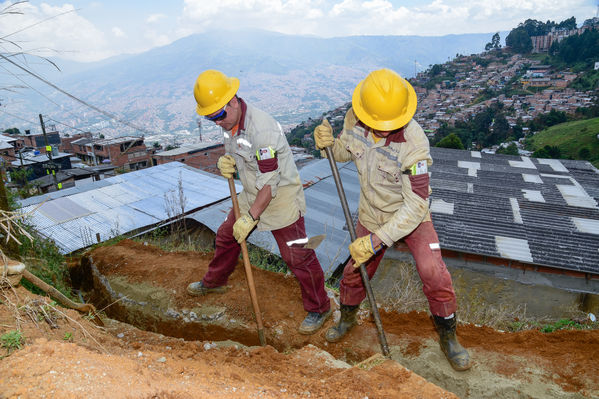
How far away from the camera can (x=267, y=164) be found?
10.1ft

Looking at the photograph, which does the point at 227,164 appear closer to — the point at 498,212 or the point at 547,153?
the point at 498,212

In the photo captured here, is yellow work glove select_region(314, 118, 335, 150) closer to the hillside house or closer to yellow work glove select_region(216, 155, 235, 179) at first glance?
yellow work glove select_region(216, 155, 235, 179)

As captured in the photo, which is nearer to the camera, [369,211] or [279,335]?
[369,211]

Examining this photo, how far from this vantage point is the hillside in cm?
3386

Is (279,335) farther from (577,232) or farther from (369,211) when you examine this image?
(577,232)

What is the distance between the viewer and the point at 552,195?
471 inches

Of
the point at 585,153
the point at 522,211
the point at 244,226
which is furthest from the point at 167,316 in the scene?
the point at 585,153

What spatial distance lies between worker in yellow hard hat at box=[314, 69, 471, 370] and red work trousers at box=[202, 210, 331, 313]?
0.33 metres

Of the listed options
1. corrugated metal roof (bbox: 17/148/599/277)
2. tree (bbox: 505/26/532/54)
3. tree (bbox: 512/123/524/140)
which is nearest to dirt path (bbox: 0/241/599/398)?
corrugated metal roof (bbox: 17/148/599/277)

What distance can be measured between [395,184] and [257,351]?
1.70 metres

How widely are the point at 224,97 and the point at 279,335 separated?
2.20 metres

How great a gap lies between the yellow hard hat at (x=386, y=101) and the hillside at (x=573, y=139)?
37.0m

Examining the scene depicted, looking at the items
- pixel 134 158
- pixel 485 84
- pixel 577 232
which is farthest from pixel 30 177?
pixel 485 84

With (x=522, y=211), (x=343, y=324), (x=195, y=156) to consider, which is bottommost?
(x=195, y=156)
